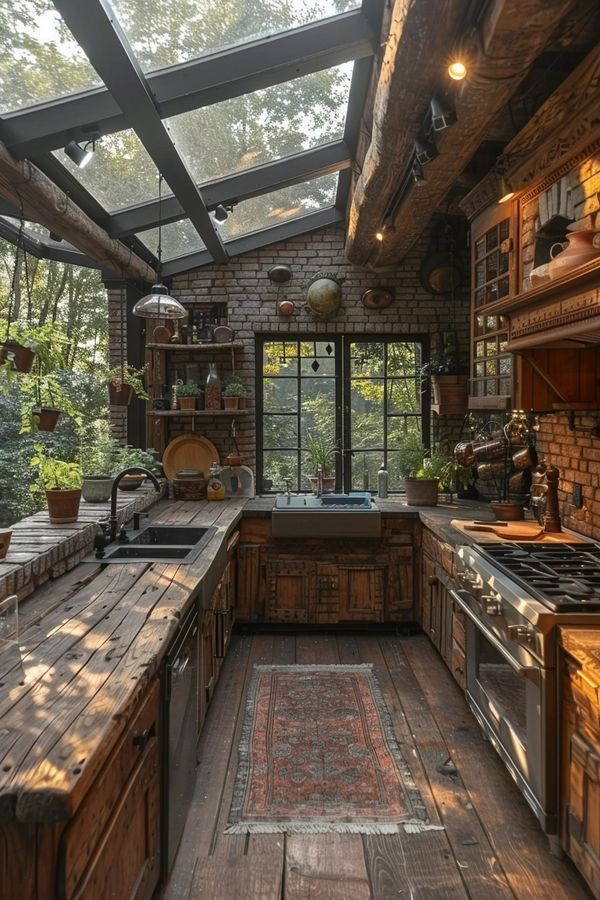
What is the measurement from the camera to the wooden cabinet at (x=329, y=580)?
13.6ft

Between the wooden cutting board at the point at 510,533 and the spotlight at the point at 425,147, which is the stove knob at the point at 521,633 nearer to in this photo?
the wooden cutting board at the point at 510,533

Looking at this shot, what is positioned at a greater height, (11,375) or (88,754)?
(11,375)

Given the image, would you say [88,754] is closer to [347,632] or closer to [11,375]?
[11,375]

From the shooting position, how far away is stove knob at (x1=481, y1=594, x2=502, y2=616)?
7.66ft

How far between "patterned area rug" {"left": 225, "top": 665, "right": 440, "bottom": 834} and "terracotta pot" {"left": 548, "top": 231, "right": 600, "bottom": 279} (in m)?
2.15

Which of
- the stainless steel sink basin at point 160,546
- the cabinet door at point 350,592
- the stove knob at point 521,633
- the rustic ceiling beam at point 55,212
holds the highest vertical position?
the rustic ceiling beam at point 55,212

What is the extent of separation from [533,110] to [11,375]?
2852mm

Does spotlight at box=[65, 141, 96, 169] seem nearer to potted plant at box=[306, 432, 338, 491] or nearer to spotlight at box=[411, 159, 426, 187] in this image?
spotlight at box=[411, 159, 426, 187]

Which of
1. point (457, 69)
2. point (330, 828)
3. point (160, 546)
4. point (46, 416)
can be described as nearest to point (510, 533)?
point (330, 828)

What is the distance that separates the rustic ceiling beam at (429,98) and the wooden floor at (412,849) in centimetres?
260

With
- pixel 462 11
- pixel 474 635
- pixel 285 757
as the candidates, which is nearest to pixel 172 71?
pixel 462 11

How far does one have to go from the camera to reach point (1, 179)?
8.55 feet

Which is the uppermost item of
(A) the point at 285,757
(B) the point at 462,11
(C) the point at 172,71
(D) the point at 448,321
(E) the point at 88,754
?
(C) the point at 172,71

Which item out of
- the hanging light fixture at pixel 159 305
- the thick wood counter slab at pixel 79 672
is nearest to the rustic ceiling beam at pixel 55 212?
the hanging light fixture at pixel 159 305
